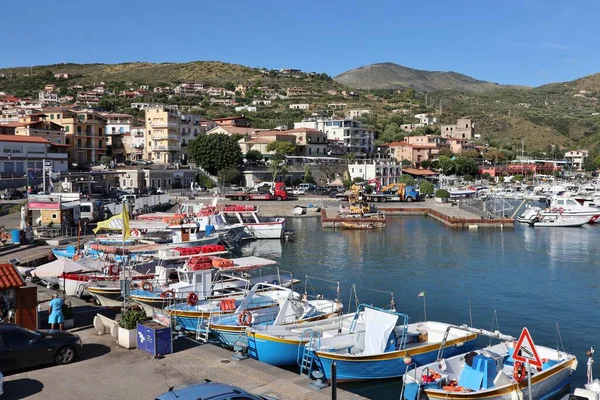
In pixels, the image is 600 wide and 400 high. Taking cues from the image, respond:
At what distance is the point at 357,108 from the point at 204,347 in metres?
144

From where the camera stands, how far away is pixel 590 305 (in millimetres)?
25125

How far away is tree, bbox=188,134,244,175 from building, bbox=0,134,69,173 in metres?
18.0

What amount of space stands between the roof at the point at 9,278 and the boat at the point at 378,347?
7.20 m

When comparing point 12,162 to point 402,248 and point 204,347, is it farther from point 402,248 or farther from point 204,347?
point 204,347

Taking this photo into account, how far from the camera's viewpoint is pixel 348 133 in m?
107

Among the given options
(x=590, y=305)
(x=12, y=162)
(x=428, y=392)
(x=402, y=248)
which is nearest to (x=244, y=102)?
(x=12, y=162)

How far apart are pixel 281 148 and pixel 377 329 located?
7647 cm

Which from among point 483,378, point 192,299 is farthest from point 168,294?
point 483,378

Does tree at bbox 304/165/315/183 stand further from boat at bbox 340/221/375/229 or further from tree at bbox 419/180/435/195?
boat at bbox 340/221/375/229

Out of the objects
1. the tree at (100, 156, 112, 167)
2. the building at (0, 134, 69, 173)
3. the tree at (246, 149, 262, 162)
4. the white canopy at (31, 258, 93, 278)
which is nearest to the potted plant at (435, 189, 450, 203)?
the tree at (246, 149, 262, 162)

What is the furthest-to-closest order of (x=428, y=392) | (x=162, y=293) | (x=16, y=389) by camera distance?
1. (x=162, y=293)
2. (x=428, y=392)
3. (x=16, y=389)

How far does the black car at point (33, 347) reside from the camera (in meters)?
11.7

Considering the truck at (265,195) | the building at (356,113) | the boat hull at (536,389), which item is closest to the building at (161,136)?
the truck at (265,195)

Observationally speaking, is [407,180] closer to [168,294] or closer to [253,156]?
[253,156]
